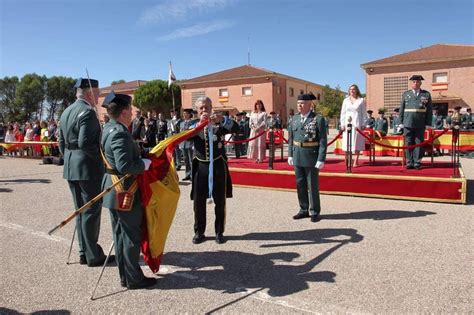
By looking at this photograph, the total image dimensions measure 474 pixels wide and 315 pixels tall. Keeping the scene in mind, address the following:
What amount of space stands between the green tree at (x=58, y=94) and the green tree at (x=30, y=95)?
3.28 ft

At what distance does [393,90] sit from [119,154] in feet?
119

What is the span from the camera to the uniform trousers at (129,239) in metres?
3.76

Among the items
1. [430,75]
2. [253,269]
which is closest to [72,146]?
[253,269]

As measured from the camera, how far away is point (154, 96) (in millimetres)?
54875

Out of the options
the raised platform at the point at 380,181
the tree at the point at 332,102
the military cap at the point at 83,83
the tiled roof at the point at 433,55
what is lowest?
the raised platform at the point at 380,181

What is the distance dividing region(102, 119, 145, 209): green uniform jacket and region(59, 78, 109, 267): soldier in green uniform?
2.49 feet

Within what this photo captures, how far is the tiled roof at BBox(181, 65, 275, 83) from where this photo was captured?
45625 mm

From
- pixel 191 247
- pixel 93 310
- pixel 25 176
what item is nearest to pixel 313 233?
pixel 191 247

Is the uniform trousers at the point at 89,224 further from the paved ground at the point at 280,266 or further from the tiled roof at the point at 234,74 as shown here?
the tiled roof at the point at 234,74

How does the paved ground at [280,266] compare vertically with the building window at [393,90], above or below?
below

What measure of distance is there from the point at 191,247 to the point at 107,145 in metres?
2.05

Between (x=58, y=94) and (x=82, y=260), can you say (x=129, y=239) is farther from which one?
(x=58, y=94)

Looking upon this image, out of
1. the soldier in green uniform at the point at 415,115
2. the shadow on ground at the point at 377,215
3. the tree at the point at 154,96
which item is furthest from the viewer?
the tree at the point at 154,96

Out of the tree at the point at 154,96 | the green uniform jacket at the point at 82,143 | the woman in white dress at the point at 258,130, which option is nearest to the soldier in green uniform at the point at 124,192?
the green uniform jacket at the point at 82,143
